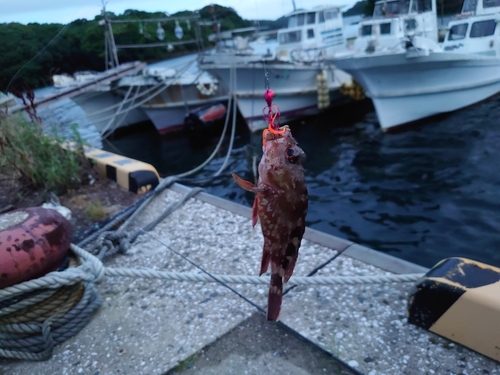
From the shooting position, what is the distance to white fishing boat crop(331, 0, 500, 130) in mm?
11000

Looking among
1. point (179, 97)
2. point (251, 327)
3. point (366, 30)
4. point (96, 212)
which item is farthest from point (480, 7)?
point (251, 327)

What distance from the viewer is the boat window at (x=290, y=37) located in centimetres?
1617

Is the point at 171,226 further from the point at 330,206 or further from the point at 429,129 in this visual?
the point at 429,129

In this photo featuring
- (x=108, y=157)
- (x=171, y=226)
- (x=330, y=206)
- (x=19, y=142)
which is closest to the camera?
(x=171, y=226)

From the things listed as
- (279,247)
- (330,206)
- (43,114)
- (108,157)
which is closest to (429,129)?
(330,206)

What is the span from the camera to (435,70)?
11.3m

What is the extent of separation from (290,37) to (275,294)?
15948 mm

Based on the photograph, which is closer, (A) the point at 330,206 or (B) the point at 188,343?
(B) the point at 188,343

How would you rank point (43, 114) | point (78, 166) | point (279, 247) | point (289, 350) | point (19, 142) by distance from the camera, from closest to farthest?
point (279, 247) < point (289, 350) < point (19, 142) < point (78, 166) < point (43, 114)

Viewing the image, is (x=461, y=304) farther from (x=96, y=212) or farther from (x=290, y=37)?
(x=290, y=37)

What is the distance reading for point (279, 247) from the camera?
1766mm

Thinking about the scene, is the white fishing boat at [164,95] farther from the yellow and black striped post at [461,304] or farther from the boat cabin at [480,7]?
the yellow and black striped post at [461,304]

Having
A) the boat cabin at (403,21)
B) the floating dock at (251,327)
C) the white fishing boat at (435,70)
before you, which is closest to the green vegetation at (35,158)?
the floating dock at (251,327)

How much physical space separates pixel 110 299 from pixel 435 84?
1123 centimetres
